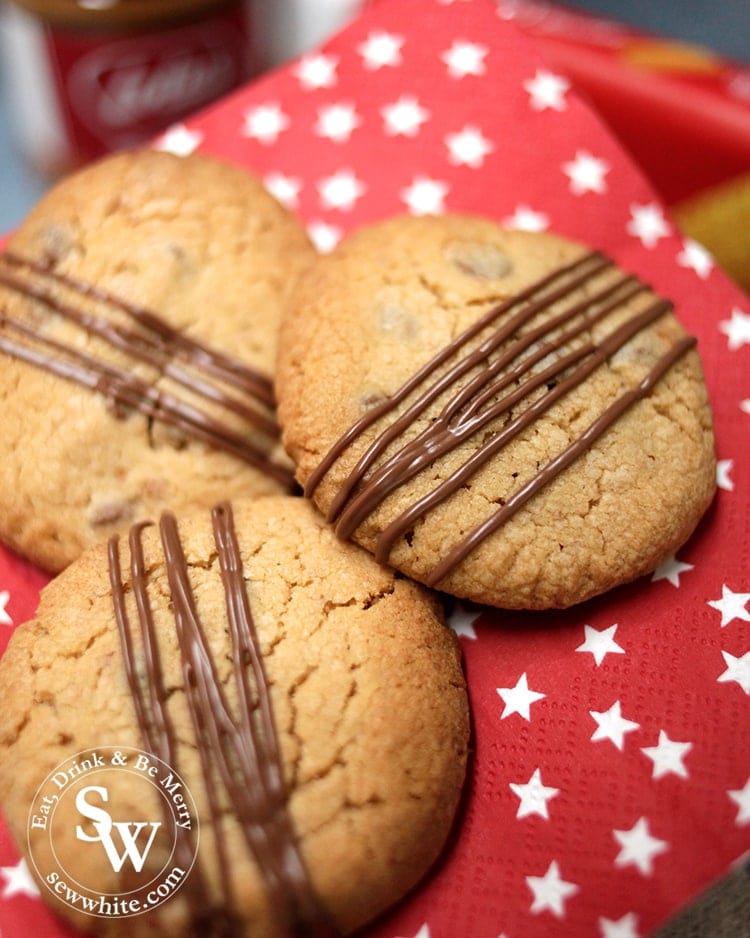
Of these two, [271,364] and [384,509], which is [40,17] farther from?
[384,509]

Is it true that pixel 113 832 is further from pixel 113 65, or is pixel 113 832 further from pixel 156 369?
pixel 113 65

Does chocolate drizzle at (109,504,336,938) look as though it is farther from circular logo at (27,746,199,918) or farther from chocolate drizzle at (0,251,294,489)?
chocolate drizzle at (0,251,294,489)

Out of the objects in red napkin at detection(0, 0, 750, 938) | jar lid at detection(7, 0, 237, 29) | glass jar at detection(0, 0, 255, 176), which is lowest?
red napkin at detection(0, 0, 750, 938)

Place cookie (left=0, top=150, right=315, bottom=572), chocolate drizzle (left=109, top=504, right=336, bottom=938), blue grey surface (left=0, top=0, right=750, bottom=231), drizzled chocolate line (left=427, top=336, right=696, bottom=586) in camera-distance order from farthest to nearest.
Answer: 1. blue grey surface (left=0, top=0, right=750, bottom=231)
2. cookie (left=0, top=150, right=315, bottom=572)
3. drizzled chocolate line (left=427, top=336, right=696, bottom=586)
4. chocolate drizzle (left=109, top=504, right=336, bottom=938)

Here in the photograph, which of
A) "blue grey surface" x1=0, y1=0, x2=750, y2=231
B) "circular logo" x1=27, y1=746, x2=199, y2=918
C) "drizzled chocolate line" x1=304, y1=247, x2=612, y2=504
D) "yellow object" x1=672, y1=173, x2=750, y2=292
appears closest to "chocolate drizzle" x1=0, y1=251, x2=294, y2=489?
"drizzled chocolate line" x1=304, y1=247, x2=612, y2=504

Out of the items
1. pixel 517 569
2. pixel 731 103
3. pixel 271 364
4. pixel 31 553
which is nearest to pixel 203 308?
pixel 271 364

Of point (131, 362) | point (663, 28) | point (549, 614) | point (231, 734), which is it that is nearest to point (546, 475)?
point (549, 614)
